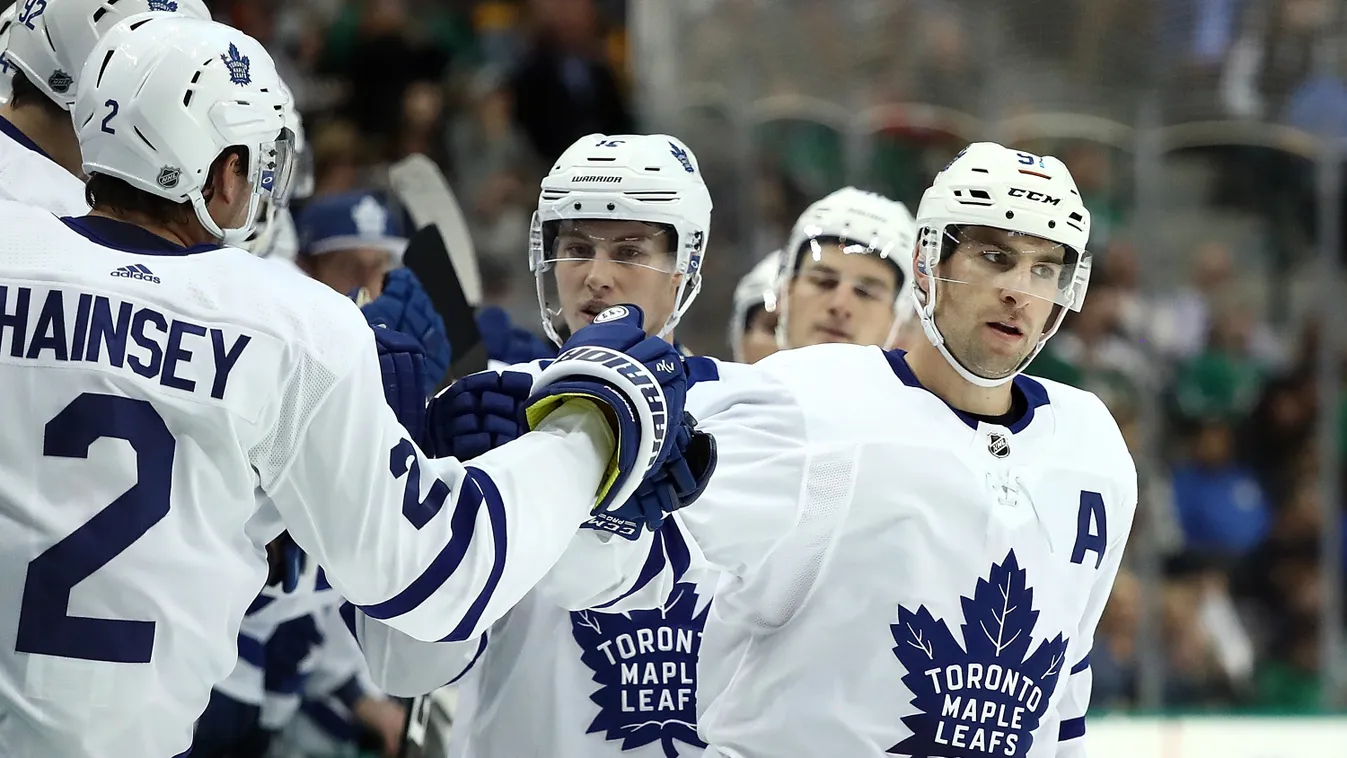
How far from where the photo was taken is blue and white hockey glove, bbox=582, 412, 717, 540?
214cm

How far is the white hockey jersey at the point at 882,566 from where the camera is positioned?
242cm

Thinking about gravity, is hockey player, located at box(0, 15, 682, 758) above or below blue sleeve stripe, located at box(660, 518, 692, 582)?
above

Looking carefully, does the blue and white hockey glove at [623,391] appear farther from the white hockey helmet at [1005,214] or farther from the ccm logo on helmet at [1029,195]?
the ccm logo on helmet at [1029,195]

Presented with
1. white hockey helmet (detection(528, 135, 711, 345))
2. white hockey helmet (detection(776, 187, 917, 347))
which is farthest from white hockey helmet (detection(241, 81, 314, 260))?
white hockey helmet (detection(776, 187, 917, 347))

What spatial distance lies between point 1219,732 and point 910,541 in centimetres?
306

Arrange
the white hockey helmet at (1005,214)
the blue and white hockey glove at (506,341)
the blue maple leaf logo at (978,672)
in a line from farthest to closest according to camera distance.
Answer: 1. the blue and white hockey glove at (506,341)
2. the white hockey helmet at (1005,214)
3. the blue maple leaf logo at (978,672)

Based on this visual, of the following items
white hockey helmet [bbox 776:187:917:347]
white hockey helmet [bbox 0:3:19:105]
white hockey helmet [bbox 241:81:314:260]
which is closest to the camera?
white hockey helmet [bbox 0:3:19:105]

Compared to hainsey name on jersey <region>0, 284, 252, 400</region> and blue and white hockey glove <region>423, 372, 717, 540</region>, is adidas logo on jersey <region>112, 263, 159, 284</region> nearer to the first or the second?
hainsey name on jersey <region>0, 284, 252, 400</region>

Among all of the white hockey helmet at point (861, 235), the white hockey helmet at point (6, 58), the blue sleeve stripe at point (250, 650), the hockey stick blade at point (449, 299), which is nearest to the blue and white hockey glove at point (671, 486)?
the hockey stick blade at point (449, 299)

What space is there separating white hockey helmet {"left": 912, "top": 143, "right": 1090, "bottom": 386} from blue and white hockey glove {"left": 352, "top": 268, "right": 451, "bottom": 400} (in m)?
0.79

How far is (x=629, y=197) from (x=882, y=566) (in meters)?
0.84

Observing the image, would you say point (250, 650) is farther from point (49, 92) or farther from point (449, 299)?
point (49, 92)

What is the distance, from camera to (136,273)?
187cm

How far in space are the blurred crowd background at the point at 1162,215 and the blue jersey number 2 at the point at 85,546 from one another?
3787 millimetres
